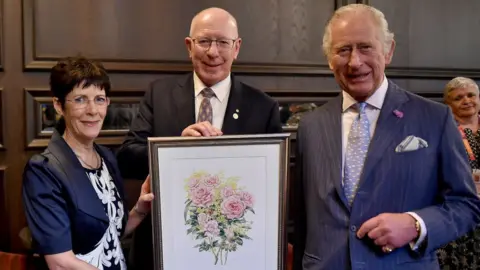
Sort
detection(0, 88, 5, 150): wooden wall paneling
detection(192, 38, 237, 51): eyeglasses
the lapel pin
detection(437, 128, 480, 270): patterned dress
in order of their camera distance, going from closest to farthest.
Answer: the lapel pin, detection(192, 38, 237, 51): eyeglasses, detection(0, 88, 5, 150): wooden wall paneling, detection(437, 128, 480, 270): patterned dress

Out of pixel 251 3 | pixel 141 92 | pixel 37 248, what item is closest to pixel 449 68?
pixel 251 3

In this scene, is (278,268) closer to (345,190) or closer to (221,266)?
(221,266)

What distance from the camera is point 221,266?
1445mm

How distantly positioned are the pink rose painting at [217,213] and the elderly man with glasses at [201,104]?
0.29 m

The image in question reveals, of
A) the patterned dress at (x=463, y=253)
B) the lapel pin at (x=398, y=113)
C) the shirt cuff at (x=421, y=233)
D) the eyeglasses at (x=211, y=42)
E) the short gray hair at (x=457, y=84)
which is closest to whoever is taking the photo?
the shirt cuff at (x=421, y=233)

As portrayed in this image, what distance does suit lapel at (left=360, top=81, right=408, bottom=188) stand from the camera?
1300mm

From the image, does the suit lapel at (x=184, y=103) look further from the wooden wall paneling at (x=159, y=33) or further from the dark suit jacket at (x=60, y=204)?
the wooden wall paneling at (x=159, y=33)

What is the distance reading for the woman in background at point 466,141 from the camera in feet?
9.23

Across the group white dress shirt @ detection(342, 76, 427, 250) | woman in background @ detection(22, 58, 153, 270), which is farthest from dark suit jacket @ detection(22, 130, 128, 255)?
white dress shirt @ detection(342, 76, 427, 250)

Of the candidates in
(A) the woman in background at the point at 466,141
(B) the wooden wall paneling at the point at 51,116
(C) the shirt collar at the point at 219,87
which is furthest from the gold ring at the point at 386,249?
(A) the woman in background at the point at 466,141

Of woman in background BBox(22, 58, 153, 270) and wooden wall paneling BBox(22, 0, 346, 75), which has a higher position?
wooden wall paneling BBox(22, 0, 346, 75)

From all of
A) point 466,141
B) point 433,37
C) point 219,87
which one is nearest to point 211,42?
point 219,87

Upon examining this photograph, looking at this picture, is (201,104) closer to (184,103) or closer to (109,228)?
(184,103)

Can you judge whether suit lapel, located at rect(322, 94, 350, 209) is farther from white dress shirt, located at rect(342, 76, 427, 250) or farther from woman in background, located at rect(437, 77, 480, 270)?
woman in background, located at rect(437, 77, 480, 270)
